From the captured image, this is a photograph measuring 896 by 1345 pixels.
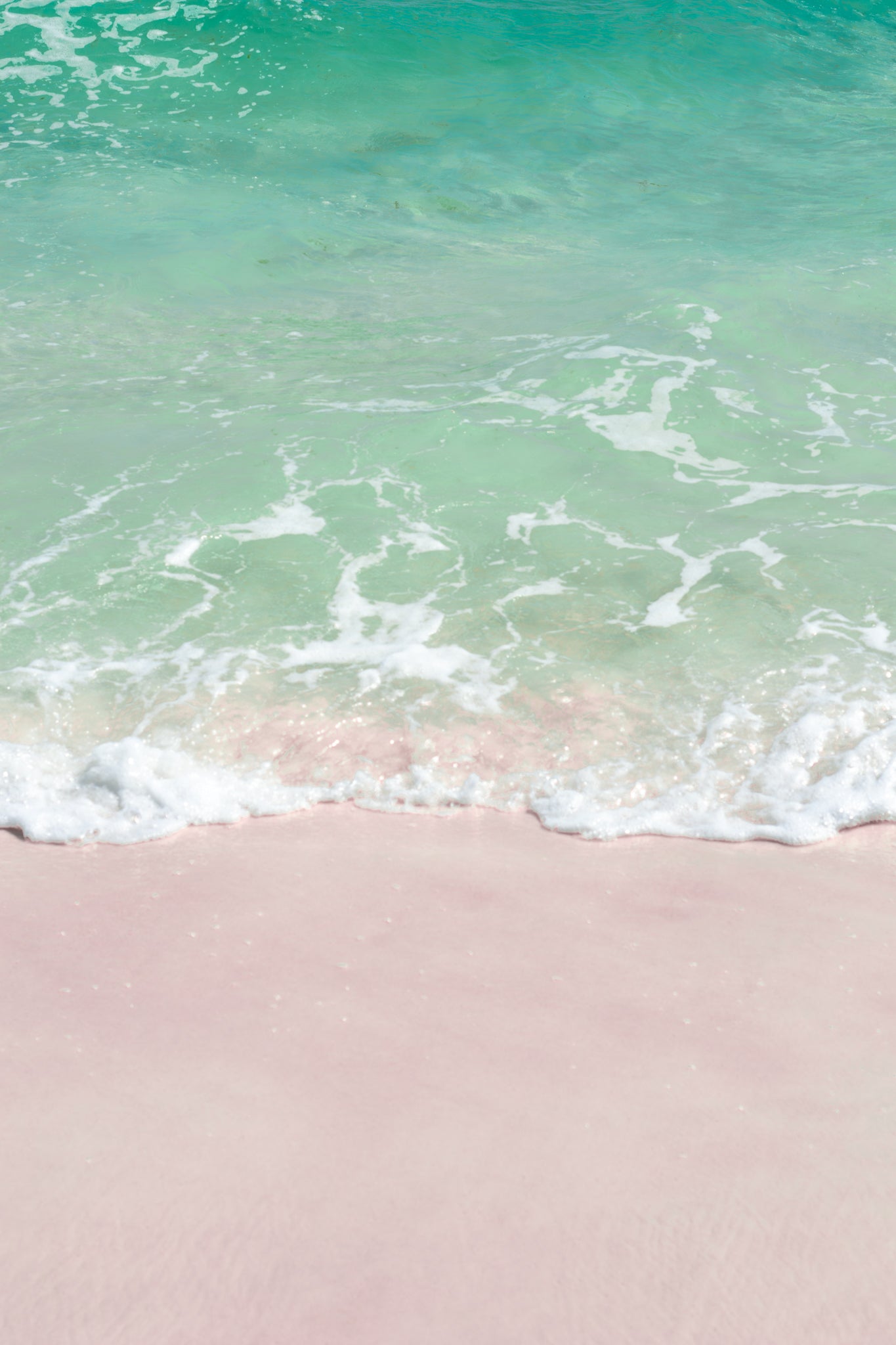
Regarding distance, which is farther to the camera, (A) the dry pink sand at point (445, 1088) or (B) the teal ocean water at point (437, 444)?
(B) the teal ocean water at point (437, 444)

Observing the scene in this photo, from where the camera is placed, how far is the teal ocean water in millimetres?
4938

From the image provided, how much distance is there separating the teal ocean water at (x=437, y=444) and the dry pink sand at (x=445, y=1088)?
0.40 meters

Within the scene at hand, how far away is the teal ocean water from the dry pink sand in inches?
15.8

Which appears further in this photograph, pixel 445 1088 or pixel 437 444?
pixel 437 444

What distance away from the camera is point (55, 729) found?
16.5 ft

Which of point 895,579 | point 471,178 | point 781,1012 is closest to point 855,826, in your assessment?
point 781,1012

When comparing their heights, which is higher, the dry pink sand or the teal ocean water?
the teal ocean water

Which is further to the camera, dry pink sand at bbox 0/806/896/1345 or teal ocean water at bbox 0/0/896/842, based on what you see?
teal ocean water at bbox 0/0/896/842

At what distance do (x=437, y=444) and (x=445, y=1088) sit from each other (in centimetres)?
535

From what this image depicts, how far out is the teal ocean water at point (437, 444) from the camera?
4938mm

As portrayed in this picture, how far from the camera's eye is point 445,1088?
3289mm

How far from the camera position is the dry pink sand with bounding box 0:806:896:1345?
2.70m

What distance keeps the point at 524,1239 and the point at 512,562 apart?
167 inches

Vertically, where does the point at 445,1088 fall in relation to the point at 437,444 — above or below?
below
